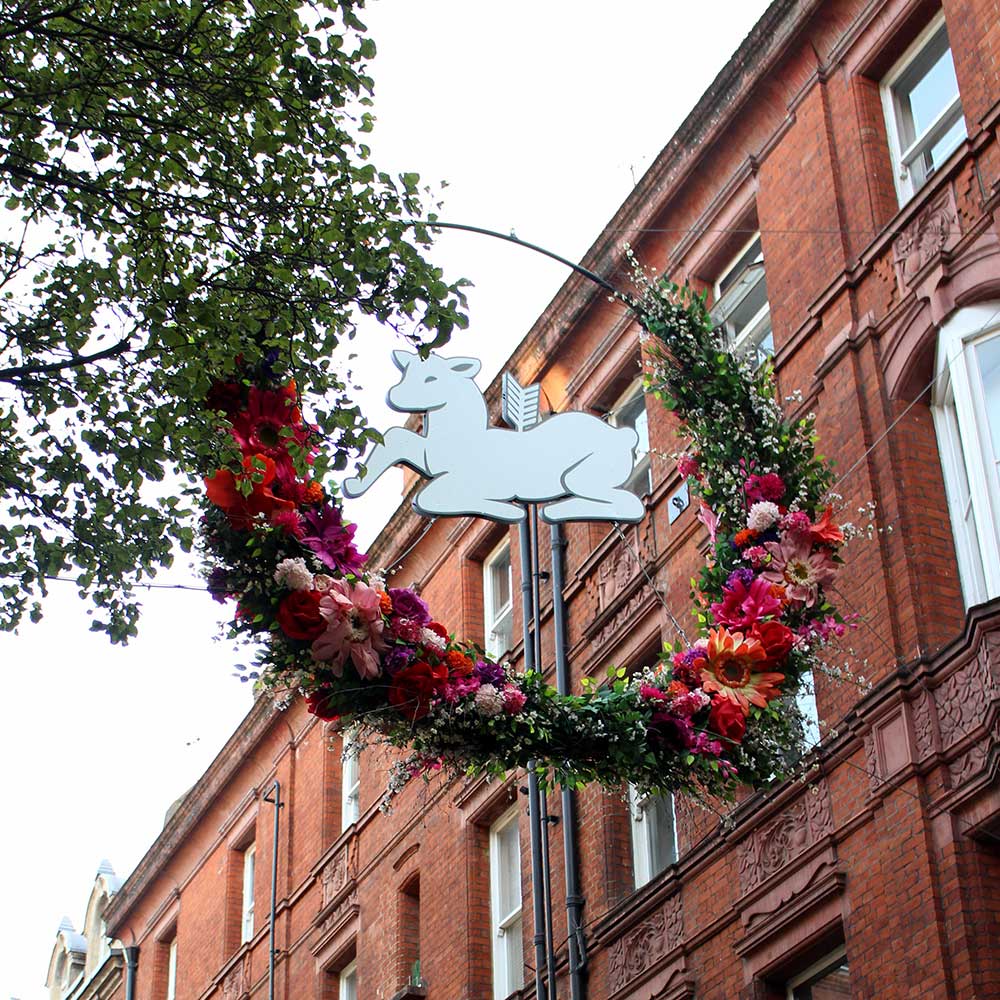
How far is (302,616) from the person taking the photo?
36.0 feet

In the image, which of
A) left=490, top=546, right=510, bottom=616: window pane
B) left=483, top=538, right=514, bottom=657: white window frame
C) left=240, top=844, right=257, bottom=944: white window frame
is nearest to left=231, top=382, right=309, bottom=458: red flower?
left=483, top=538, right=514, bottom=657: white window frame

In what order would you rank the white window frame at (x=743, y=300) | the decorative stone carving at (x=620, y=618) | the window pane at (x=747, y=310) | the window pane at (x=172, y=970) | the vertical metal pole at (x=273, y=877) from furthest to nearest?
the window pane at (x=172, y=970) → the vertical metal pole at (x=273, y=877) → the decorative stone carving at (x=620, y=618) → the window pane at (x=747, y=310) → the white window frame at (x=743, y=300)

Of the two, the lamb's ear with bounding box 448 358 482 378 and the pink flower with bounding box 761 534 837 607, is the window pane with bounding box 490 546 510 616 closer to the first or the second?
the lamb's ear with bounding box 448 358 482 378

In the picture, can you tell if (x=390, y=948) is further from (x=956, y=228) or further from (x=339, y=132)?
(x=339, y=132)

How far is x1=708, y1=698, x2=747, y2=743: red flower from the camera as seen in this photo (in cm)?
1152

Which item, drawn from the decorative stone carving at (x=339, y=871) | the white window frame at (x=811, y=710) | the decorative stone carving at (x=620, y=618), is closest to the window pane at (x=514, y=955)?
the decorative stone carving at (x=620, y=618)

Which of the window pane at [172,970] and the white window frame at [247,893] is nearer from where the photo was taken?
the white window frame at [247,893]

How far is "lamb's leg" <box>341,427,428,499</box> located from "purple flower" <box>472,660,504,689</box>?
1.27m

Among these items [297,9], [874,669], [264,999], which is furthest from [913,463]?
[264,999]

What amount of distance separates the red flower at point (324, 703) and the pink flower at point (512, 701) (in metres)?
1.00

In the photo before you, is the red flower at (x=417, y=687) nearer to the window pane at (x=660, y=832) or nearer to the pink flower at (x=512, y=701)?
the pink flower at (x=512, y=701)

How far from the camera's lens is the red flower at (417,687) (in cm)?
1124

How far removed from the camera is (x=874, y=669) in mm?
15219

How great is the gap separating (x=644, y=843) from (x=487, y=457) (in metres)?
8.10
